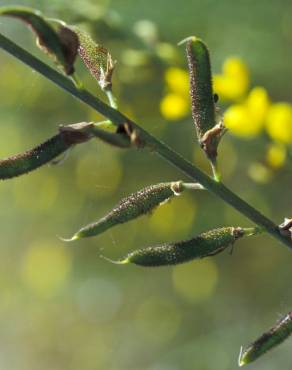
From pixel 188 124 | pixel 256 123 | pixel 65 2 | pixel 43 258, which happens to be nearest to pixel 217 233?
pixel 256 123

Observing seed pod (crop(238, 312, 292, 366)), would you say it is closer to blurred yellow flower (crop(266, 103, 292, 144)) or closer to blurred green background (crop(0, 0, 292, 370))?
blurred yellow flower (crop(266, 103, 292, 144))

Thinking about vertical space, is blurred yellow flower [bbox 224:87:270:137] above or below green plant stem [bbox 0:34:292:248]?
below

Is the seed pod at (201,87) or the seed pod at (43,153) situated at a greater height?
the seed pod at (201,87)

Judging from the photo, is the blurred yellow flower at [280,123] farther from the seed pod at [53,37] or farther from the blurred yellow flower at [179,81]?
the seed pod at [53,37]

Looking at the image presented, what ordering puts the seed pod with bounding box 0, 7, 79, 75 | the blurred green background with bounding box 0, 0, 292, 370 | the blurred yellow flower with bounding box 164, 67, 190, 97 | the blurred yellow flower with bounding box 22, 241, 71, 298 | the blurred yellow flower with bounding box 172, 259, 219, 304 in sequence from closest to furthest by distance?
the seed pod with bounding box 0, 7, 79, 75 < the blurred yellow flower with bounding box 164, 67, 190, 97 < the blurred green background with bounding box 0, 0, 292, 370 < the blurred yellow flower with bounding box 172, 259, 219, 304 < the blurred yellow flower with bounding box 22, 241, 71, 298

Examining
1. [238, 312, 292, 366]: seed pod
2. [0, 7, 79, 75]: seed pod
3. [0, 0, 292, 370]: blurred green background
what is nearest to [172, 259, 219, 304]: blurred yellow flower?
[0, 0, 292, 370]: blurred green background

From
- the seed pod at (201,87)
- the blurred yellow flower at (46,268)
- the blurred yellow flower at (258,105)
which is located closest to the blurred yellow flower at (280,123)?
the blurred yellow flower at (258,105)

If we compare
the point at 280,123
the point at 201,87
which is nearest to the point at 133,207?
the point at 201,87
